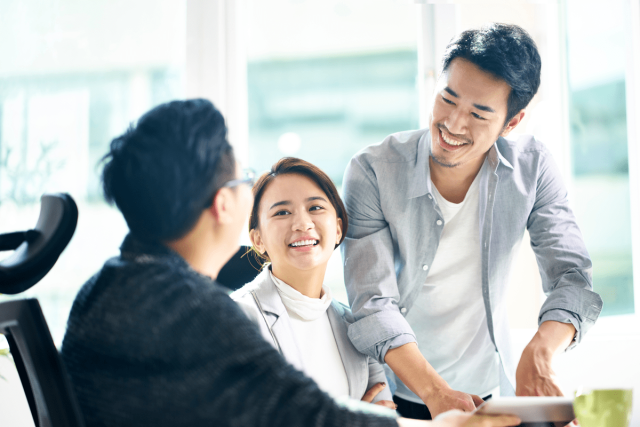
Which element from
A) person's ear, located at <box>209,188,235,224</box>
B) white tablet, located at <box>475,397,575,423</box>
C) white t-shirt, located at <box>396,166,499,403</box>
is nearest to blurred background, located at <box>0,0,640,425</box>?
white t-shirt, located at <box>396,166,499,403</box>

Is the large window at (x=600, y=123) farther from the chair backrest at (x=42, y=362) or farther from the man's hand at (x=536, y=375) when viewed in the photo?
the chair backrest at (x=42, y=362)

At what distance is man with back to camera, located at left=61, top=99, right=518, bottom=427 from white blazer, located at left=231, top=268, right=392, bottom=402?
54 cm

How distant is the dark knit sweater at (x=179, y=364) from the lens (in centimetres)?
62

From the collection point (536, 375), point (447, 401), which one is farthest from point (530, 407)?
point (536, 375)

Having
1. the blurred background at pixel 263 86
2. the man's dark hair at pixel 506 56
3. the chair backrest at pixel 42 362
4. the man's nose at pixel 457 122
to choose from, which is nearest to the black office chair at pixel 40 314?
the chair backrest at pixel 42 362

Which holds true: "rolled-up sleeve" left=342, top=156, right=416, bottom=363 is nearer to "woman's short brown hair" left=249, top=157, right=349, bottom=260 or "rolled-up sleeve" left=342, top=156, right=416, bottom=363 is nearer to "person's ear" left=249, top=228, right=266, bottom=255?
"woman's short brown hair" left=249, top=157, right=349, bottom=260

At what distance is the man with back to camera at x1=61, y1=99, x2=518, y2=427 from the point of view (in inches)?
24.5

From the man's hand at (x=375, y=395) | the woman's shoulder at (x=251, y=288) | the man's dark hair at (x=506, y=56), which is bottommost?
the man's hand at (x=375, y=395)

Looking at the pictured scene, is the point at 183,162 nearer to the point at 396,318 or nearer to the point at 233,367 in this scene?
the point at 233,367

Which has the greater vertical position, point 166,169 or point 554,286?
point 166,169

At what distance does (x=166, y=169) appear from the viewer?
72 cm

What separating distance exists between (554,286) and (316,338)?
70 cm

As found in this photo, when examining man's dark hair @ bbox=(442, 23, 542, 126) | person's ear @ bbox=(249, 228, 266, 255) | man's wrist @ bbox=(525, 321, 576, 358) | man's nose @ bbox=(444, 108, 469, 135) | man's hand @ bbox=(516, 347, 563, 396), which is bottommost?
man's hand @ bbox=(516, 347, 563, 396)

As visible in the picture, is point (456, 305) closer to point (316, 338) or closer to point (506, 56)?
point (316, 338)
